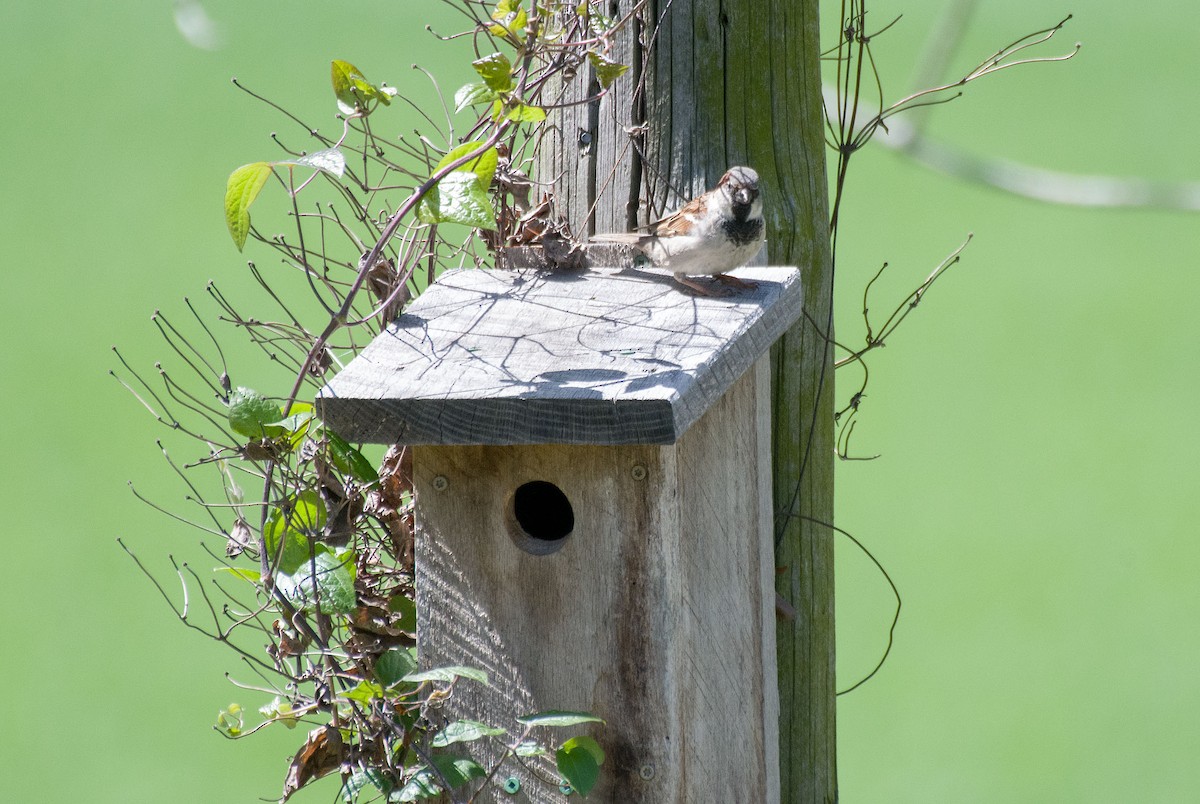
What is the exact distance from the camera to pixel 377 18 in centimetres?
1377

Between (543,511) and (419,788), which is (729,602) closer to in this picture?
(543,511)

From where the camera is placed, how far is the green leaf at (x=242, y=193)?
225 centimetres

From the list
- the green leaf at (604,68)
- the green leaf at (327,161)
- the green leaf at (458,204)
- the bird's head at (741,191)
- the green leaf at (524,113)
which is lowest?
the bird's head at (741,191)

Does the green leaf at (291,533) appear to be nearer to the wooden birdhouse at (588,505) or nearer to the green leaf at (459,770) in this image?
the wooden birdhouse at (588,505)

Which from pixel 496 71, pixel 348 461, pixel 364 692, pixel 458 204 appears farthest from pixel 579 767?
pixel 496 71

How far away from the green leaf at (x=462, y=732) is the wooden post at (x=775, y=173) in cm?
100

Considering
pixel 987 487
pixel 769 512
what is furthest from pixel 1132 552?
pixel 769 512

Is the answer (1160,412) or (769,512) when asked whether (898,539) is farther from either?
(769,512)

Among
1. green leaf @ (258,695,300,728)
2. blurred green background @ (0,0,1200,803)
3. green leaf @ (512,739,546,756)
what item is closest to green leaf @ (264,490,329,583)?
green leaf @ (258,695,300,728)

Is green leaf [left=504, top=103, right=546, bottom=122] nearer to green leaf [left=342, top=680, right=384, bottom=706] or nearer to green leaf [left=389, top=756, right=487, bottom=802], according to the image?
green leaf [left=342, top=680, right=384, bottom=706]

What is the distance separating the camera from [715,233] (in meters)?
2.70

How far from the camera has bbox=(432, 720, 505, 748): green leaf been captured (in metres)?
2.37

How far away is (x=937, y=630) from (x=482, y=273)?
23.1ft

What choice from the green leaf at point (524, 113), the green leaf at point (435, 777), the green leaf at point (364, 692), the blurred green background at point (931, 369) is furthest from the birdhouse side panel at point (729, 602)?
the blurred green background at point (931, 369)
